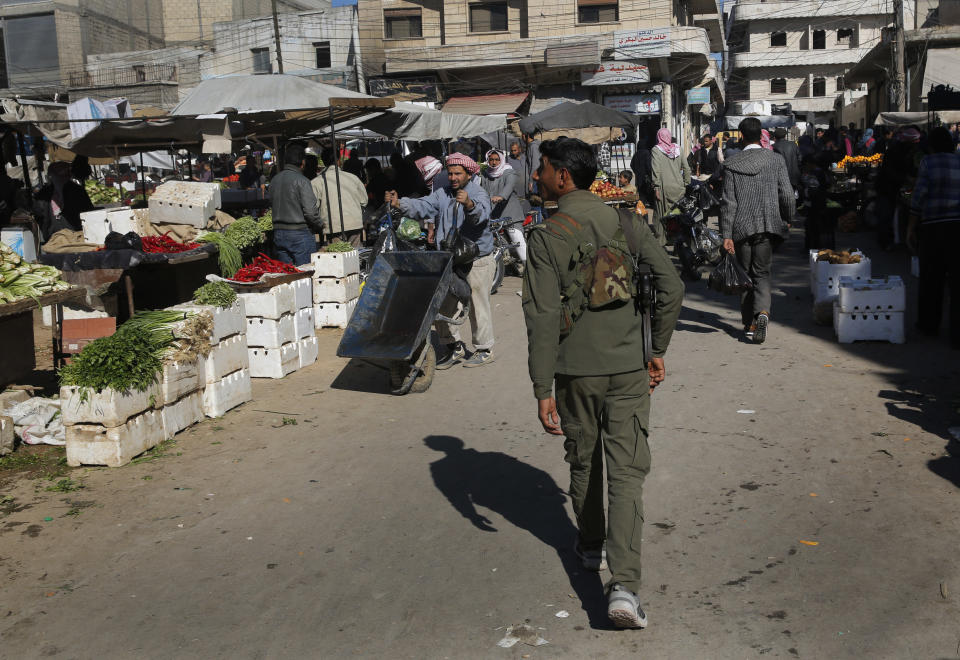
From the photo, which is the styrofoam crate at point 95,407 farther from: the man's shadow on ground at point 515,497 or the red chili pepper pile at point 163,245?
the red chili pepper pile at point 163,245

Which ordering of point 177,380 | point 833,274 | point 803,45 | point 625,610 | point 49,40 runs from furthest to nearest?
point 803,45 → point 49,40 → point 833,274 → point 177,380 → point 625,610

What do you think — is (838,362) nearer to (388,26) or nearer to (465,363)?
(465,363)

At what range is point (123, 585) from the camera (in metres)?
4.49

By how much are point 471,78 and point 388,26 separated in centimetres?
487

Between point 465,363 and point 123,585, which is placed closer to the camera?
point 123,585

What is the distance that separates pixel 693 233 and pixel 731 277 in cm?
426

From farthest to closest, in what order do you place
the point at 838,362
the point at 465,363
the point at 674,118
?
the point at 674,118, the point at 465,363, the point at 838,362

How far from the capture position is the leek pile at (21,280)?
6.93 metres

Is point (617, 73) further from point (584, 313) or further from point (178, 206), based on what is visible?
point (584, 313)

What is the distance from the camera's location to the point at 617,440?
12.9 ft

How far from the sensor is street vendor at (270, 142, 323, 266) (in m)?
10.9

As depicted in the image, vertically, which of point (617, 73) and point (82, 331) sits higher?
point (617, 73)

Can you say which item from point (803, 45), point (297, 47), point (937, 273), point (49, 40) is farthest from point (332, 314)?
point (803, 45)

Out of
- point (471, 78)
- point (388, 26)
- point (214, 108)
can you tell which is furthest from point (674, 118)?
point (214, 108)
